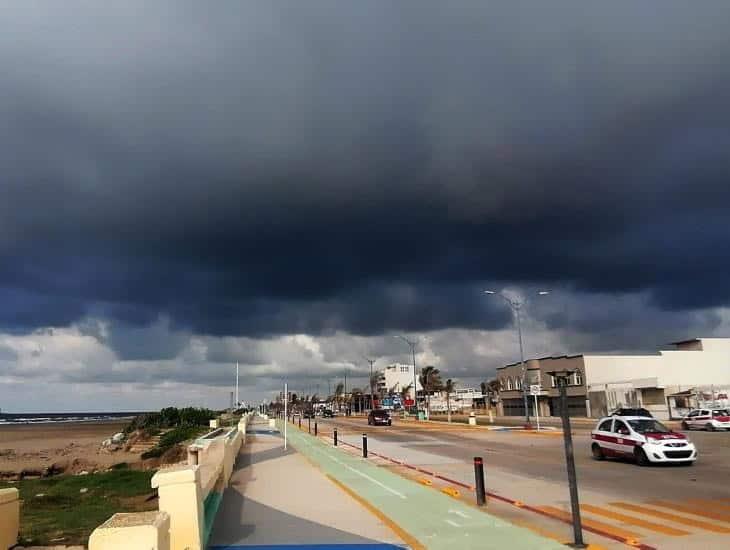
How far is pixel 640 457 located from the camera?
19516 mm

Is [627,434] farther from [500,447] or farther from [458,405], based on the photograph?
[458,405]

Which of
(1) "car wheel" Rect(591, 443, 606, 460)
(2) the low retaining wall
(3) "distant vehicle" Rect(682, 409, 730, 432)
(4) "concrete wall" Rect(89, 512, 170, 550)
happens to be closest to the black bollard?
(2) the low retaining wall

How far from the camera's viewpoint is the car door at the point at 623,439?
1997 cm

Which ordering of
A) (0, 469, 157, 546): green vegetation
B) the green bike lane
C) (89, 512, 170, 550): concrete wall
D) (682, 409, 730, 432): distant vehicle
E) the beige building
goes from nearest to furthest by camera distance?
(89, 512, 170, 550): concrete wall < the green bike lane < (0, 469, 157, 546): green vegetation < (682, 409, 730, 432): distant vehicle < the beige building

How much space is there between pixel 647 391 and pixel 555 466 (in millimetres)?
55923

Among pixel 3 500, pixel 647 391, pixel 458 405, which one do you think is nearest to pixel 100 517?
pixel 3 500

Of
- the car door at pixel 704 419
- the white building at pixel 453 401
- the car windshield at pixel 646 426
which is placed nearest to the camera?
the car windshield at pixel 646 426

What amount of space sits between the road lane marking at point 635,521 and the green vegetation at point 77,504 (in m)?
9.23

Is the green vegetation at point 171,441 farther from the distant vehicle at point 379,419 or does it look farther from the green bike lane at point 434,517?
the green bike lane at point 434,517

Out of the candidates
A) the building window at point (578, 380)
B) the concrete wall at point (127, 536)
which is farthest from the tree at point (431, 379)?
the concrete wall at point (127, 536)

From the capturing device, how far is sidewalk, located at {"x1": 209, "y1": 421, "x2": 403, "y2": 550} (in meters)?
8.98

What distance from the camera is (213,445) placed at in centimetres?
1688

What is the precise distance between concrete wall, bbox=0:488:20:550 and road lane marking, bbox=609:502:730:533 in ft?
34.6

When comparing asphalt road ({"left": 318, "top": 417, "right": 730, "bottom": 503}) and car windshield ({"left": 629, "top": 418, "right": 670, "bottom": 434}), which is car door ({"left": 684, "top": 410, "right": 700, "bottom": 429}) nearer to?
asphalt road ({"left": 318, "top": 417, "right": 730, "bottom": 503})
